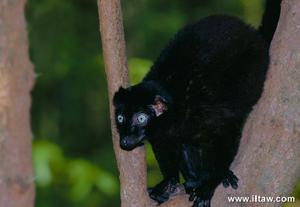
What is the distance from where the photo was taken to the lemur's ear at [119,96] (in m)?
3.93

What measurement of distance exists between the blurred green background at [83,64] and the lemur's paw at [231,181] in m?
2.56

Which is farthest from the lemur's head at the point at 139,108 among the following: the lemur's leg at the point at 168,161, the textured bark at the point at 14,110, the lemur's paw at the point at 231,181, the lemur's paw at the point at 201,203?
the textured bark at the point at 14,110

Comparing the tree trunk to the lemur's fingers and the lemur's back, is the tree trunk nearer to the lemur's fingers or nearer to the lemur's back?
the lemur's fingers

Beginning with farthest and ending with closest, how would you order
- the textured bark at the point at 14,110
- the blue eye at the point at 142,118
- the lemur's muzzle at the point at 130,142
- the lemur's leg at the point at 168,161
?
the lemur's leg at the point at 168,161 < the blue eye at the point at 142,118 < the lemur's muzzle at the point at 130,142 < the textured bark at the point at 14,110

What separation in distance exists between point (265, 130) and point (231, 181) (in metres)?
0.33

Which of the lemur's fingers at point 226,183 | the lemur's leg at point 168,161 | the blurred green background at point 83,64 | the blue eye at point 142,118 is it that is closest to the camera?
the lemur's fingers at point 226,183

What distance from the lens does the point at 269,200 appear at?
3514 millimetres

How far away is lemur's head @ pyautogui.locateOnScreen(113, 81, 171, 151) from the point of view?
14.0 feet

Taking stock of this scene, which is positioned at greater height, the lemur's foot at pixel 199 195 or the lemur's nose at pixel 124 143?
the lemur's nose at pixel 124 143

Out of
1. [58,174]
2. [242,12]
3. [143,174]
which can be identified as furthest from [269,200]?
[242,12]

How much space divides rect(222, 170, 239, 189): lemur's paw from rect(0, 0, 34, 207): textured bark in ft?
5.63

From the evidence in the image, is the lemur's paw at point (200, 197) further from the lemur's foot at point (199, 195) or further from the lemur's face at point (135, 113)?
the lemur's face at point (135, 113)

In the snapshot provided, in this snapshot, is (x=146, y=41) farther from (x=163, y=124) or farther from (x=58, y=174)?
(x=163, y=124)

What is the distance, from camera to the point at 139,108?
172 inches
